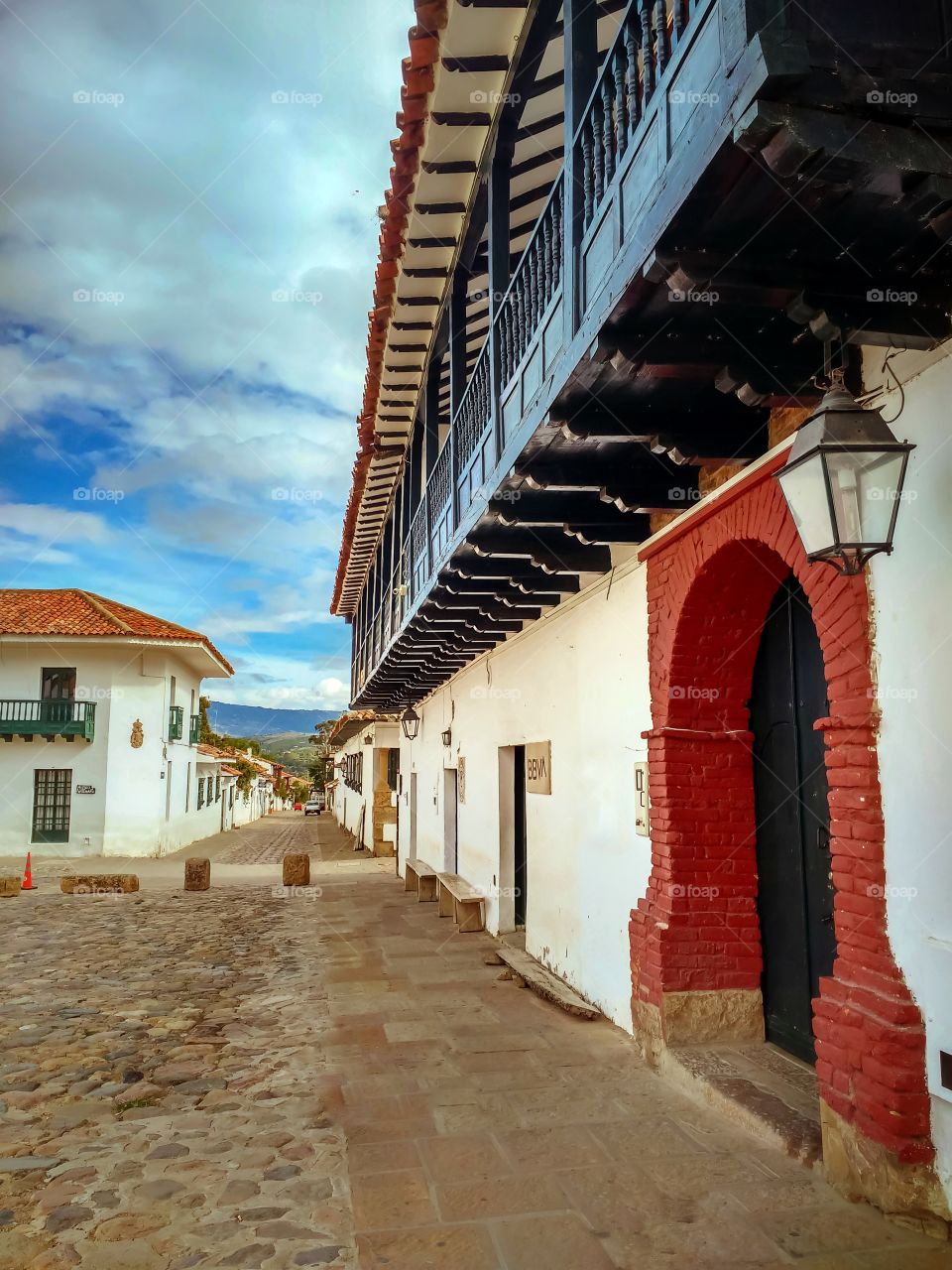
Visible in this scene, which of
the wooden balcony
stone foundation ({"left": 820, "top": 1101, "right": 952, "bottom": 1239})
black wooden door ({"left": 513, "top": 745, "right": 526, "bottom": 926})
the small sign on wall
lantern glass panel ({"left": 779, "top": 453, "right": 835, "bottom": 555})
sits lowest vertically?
stone foundation ({"left": 820, "top": 1101, "right": 952, "bottom": 1239})

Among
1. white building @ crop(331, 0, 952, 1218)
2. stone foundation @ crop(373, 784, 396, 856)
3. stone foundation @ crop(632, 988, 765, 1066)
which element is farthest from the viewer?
stone foundation @ crop(373, 784, 396, 856)

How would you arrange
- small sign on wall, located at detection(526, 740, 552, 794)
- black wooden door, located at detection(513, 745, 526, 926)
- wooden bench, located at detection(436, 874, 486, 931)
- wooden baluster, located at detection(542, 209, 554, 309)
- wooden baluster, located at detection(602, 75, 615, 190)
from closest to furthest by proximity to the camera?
wooden baluster, located at detection(602, 75, 615, 190)
wooden baluster, located at detection(542, 209, 554, 309)
small sign on wall, located at detection(526, 740, 552, 794)
black wooden door, located at detection(513, 745, 526, 926)
wooden bench, located at detection(436, 874, 486, 931)

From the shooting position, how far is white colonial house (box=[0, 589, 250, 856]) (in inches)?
885

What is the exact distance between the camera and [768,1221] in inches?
141

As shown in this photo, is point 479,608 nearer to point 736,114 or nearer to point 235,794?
point 736,114

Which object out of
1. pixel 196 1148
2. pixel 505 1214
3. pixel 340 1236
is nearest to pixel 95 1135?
pixel 196 1148

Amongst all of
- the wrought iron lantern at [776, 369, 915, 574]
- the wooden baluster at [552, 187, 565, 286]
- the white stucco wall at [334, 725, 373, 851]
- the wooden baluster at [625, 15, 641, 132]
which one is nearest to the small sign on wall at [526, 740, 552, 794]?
the wooden baluster at [552, 187, 565, 286]

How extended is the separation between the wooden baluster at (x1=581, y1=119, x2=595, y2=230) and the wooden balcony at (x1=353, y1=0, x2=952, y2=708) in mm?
12

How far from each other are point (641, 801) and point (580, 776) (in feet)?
4.83

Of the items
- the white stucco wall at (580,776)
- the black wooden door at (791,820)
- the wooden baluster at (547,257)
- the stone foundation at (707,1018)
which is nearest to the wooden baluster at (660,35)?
the wooden baluster at (547,257)

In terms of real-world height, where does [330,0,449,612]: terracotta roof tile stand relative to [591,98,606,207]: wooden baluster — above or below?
above

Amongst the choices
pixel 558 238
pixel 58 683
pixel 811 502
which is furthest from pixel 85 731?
pixel 811 502

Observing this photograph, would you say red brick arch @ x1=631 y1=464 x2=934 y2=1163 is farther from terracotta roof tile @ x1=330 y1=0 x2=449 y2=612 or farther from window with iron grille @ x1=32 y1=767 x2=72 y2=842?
window with iron grille @ x1=32 y1=767 x2=72 y2=842

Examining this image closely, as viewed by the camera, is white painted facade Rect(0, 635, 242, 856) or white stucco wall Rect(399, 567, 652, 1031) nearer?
white stucco wall Rect(399, 567, 652, 1031)
